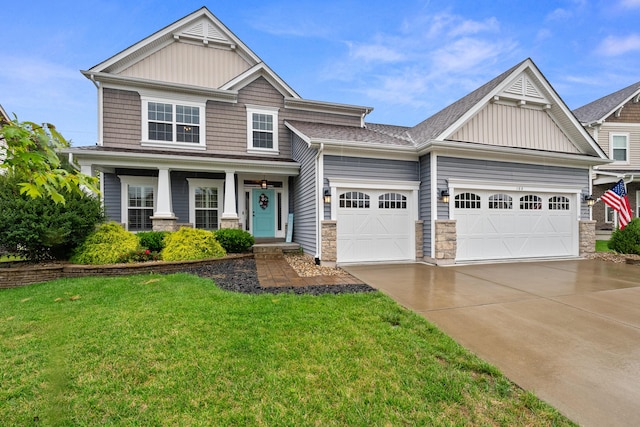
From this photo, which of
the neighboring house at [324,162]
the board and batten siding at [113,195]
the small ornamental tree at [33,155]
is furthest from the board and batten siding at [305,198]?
the small ornamental tree at [33,155]

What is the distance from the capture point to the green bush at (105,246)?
23.6ft

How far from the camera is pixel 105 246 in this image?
745 cm

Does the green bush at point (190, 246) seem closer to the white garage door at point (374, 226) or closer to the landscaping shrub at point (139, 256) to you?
the landscaping shrub at point (139, 256)

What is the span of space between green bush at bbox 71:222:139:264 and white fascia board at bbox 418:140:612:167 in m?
8.74

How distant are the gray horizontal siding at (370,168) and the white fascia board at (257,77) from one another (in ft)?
16.8

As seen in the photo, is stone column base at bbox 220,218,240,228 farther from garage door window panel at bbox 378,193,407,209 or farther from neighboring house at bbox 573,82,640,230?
neighboring house at bbox 573,82,640,230

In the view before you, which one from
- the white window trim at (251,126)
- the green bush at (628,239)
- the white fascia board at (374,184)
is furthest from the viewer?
the white window trim at (251,126)

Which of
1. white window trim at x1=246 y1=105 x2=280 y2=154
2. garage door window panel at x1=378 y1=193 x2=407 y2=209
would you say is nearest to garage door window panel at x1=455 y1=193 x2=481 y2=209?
garage door window panel at x1=378 y1=193 x2=407 y2=209

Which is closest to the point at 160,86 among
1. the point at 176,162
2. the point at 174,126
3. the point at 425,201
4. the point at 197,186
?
the point at 174,126

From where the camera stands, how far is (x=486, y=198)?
909 centimetres

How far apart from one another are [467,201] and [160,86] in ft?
37.0

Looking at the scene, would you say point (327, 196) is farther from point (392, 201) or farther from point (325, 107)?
point (325, 107)

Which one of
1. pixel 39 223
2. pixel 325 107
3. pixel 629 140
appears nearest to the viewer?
pixel 39 223

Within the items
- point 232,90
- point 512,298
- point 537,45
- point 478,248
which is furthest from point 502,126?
point 232,90
